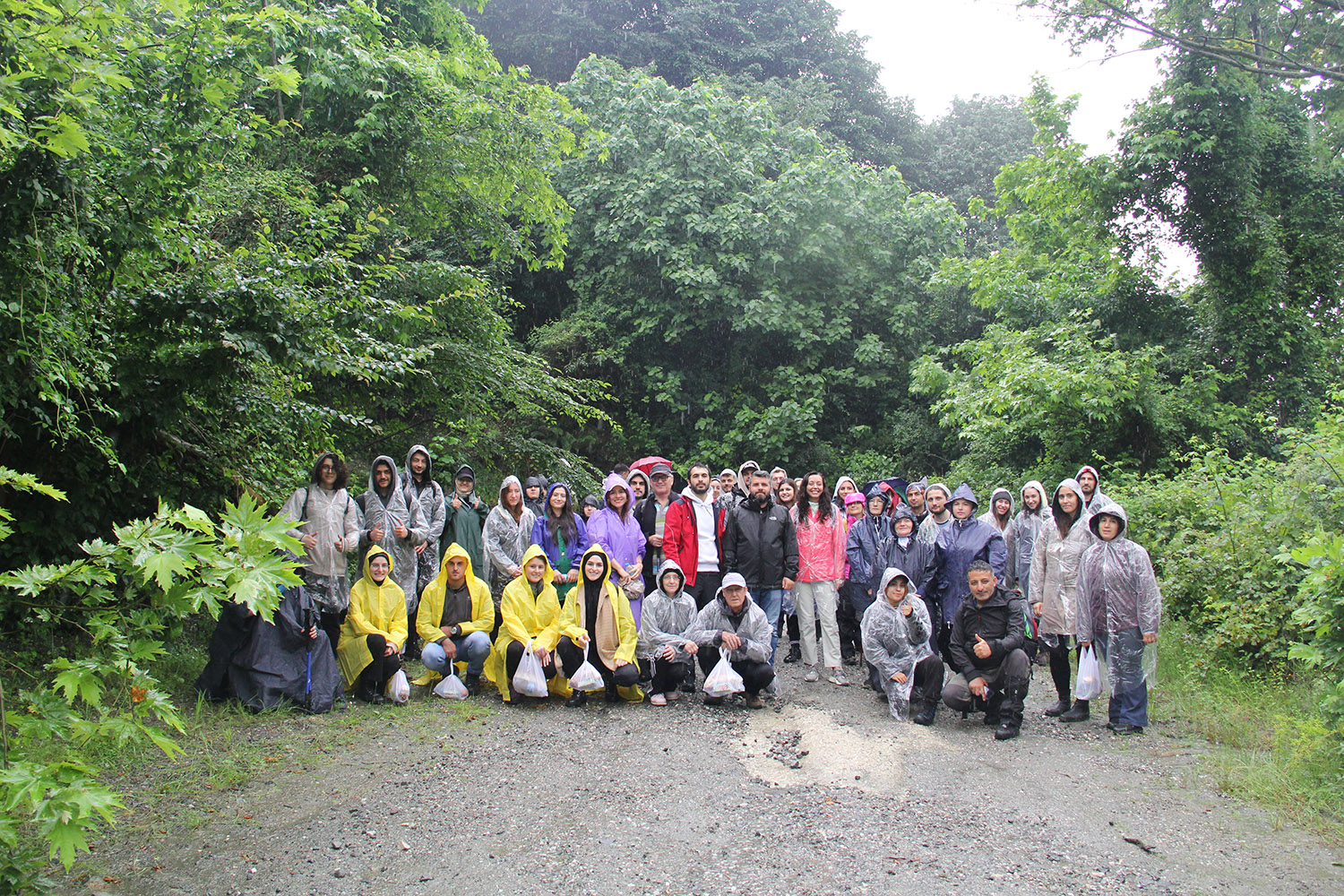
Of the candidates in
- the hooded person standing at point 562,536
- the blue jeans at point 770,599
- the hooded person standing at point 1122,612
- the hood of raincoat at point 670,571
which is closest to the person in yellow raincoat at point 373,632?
the hooded person standing at point 562,536

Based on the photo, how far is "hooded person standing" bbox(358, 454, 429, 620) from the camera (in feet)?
24.1

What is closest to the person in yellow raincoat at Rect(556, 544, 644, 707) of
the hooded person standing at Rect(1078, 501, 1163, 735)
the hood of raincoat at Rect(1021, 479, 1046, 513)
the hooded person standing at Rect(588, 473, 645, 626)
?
the hooded person standing at Rect(588, 473, 645, 626)

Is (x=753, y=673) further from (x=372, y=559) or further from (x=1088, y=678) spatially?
(x=372, y=559)

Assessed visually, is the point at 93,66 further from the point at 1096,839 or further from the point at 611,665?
the point at 1096,839

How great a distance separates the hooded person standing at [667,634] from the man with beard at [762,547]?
0.84 m

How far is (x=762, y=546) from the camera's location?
746cm

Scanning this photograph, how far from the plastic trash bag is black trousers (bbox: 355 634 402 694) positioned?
136cm

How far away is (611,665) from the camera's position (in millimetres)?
6477

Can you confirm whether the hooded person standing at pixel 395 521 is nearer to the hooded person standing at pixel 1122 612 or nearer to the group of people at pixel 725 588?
the group of people at pixel 725 588

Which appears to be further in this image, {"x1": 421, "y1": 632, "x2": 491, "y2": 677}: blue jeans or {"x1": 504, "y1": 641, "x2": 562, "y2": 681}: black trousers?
{"x1": 421, "y1": 632, "x2": 491, "y2": 677}: blue jeans

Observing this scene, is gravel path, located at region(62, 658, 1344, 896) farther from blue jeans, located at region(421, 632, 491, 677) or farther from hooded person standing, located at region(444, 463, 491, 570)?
hooded person standing, located at region(444, 463, 491, 570)

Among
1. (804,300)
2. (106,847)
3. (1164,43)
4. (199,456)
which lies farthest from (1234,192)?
(106,847)

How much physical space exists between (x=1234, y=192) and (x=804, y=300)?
26.2 feet

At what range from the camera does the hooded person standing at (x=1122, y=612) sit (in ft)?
19.6
